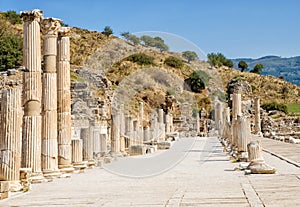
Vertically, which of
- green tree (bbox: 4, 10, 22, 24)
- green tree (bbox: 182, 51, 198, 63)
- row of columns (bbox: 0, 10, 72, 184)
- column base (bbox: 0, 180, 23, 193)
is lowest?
column base (bbox: 0, 180, 23, 193)

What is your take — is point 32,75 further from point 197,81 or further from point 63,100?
point 197,81

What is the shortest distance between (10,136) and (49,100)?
3893mm

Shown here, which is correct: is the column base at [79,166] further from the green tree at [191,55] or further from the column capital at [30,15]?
the green tree at [191,55]

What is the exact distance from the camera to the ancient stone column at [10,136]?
1215 cm

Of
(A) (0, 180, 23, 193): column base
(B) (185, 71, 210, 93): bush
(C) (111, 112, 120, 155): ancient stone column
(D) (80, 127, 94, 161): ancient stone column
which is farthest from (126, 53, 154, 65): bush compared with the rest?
(A) (0, 180, 23, 193): column base

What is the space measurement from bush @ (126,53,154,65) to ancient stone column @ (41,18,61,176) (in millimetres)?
63245

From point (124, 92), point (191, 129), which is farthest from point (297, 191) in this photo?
point (191, 129)

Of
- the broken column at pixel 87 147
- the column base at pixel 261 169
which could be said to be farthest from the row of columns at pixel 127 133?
the column base at pixel 261 169

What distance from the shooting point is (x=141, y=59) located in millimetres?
82812

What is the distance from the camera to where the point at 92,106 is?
37844 millimetres

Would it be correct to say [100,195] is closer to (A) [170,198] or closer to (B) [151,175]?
(A) [170,198]

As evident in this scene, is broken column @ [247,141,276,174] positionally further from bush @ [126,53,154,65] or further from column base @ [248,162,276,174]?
bush @ [126,53,154,65]

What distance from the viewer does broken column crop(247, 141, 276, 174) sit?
14.9 meters

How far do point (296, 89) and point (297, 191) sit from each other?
281ft
